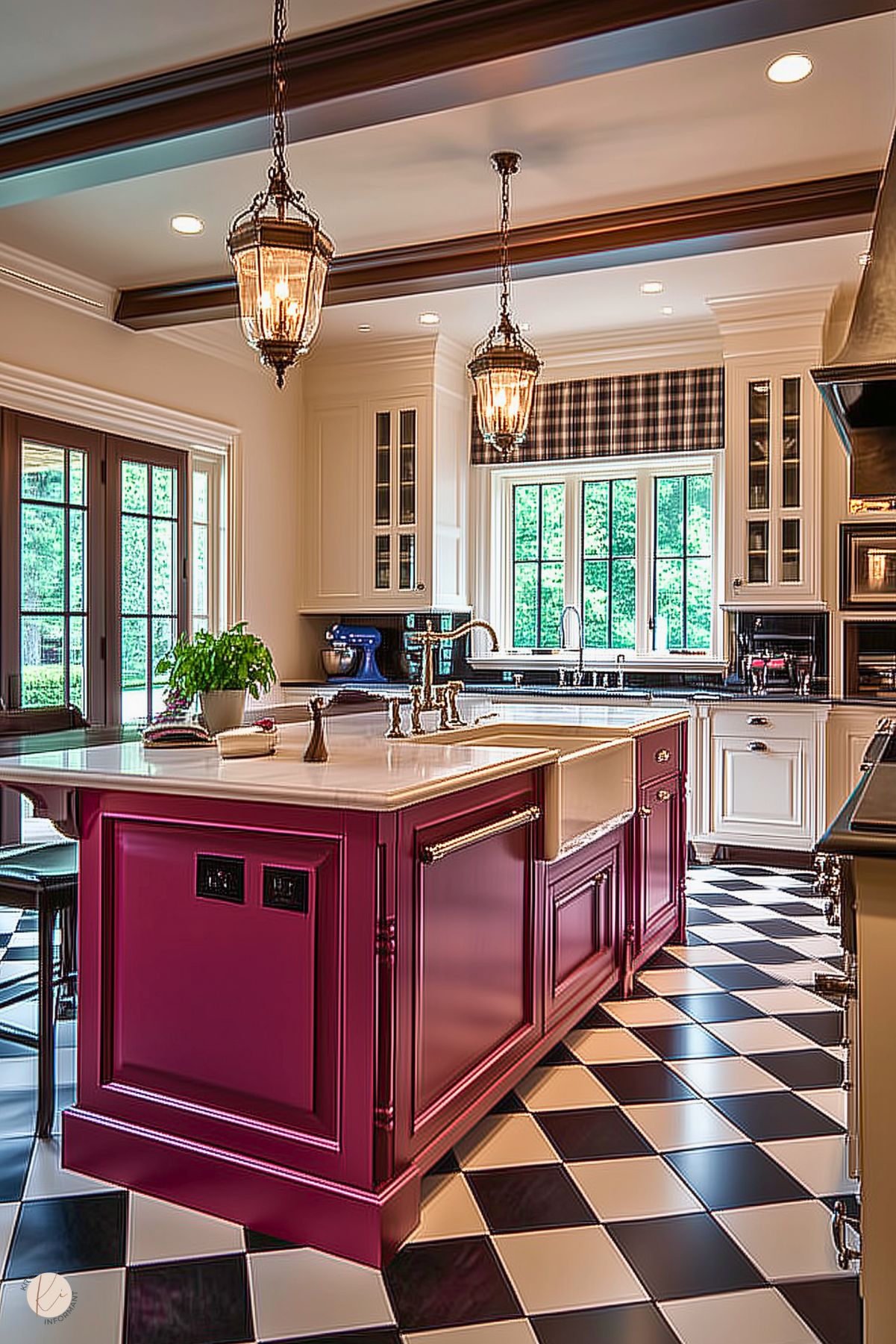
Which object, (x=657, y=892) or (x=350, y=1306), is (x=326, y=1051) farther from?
(x=657, y=892)

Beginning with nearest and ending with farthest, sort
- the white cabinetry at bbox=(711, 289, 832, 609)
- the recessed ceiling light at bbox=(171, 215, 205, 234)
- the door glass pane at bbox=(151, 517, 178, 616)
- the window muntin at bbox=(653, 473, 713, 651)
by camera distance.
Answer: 1. the recessed ceiling light at bbox=(171, 215, 205, 234)
2. the white cabinetry at bbox=(711, 289, 832, 609)
3. the door glass pane at bbox=(151, 517, 178, 616)
4. the window muntin at bbox=(653, 473, 713, 651)

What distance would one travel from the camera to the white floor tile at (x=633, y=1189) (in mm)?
2164

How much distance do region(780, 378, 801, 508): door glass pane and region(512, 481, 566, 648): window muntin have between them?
1533 millimetres

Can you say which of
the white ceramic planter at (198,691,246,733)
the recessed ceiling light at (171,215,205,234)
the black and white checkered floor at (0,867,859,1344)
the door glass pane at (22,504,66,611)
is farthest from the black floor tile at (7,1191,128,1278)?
the recessed ceiling light at (171,215,205,234)

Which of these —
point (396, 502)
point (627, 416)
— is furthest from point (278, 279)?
point (627, 416)

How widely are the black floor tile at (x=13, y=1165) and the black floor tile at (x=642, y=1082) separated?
4.62 feet

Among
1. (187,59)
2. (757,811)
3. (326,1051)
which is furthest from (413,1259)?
(757,811)

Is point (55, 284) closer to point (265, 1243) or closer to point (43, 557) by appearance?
point (43, 557)

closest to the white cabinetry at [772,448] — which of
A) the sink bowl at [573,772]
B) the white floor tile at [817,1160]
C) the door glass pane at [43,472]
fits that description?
the sink bowl at [573,772]

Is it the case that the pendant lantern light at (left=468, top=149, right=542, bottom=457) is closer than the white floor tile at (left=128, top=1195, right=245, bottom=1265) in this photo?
No

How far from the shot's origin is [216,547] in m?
6.29

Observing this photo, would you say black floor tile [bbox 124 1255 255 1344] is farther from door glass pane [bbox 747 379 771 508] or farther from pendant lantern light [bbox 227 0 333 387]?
door glass pane [bbox 747 379 771 508]

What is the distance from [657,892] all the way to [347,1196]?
2101 mm

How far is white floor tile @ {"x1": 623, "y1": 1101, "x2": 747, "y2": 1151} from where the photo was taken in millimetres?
2471
